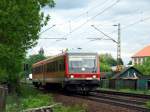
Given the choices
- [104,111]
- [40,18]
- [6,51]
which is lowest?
[104,111]

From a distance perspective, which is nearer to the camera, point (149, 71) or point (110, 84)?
point (110, 84)

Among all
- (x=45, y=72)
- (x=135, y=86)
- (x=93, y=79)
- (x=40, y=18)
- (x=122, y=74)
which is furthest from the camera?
(x=122, y=74)

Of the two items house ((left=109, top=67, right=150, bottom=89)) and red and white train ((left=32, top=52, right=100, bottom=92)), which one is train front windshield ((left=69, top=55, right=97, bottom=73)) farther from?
house ((left=109, top=67, right=150, bottom=89))

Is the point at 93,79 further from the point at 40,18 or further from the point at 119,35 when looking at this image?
the point at 119,35

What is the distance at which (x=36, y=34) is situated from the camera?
31.8 metres

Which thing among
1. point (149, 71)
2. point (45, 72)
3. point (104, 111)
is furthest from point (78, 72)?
point (149, 71)

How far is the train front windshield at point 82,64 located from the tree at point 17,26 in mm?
4682

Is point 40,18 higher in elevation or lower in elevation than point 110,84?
higher

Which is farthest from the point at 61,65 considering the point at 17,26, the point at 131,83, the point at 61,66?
the point at 131,83

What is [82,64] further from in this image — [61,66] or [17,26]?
[17,26]

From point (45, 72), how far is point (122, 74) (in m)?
23.2

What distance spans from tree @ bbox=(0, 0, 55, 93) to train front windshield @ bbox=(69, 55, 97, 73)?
4.68 m

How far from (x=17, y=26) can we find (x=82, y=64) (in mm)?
8500

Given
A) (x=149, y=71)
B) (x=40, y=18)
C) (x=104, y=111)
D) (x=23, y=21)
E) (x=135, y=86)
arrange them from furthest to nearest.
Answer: (x=149, y=71)
(x=135, y=86)
(x=40, y=18)
(x=23, y=21)
(x=104, y=111)
